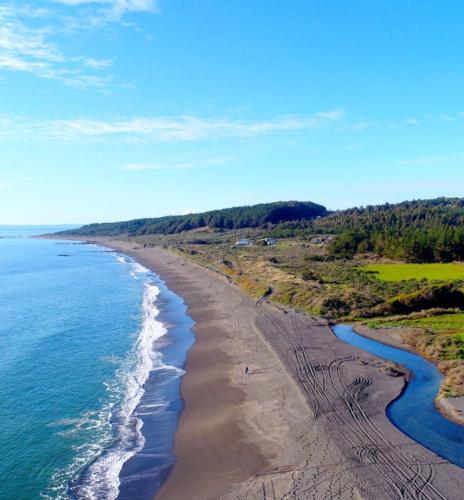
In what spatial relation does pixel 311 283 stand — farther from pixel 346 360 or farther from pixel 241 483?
pixel 241 483

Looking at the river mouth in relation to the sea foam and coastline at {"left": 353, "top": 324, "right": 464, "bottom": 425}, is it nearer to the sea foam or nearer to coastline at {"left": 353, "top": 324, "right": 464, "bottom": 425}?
coastline at {"left": 353, "top": 324, "right": 464, "bottom": 425}

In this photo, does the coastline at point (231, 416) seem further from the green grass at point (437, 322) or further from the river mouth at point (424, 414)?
the green grass at point (437, 322)

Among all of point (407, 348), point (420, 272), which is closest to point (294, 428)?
point (407, 348)

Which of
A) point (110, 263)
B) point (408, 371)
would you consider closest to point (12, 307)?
point (408, 371)

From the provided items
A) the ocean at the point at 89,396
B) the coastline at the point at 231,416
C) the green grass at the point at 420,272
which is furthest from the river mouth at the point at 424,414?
the green grass at the point at 420,272

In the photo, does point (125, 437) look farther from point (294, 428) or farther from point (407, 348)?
point (407, 348)
